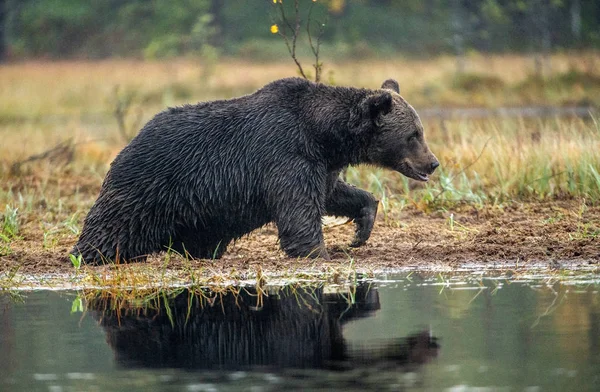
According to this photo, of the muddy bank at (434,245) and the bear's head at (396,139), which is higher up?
the bear's head at (396,139)

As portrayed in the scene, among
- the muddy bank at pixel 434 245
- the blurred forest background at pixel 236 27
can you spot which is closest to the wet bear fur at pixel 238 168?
the muddy bank at pixel 434 245

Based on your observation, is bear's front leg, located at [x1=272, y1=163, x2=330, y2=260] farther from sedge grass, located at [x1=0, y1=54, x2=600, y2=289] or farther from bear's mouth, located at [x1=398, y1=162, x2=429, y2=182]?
bear's mouth, located at [x1=398, y1=162, x2=429, y2=182]

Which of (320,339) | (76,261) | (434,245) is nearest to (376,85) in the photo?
(434,245)

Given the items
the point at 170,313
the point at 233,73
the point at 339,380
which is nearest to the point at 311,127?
the point at 170,313

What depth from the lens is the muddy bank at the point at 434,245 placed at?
317 inches

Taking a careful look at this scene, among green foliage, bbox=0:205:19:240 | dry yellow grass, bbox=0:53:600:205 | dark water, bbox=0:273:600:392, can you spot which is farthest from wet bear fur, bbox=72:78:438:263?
dry yellow grass, bbox=0:53:600:205

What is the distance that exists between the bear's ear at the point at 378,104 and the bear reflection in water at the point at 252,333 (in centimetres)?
155

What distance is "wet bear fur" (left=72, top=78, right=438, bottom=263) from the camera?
8.08 m

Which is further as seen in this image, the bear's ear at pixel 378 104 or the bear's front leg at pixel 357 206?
the bear's front leg at pixel 357 206

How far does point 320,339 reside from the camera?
573cm

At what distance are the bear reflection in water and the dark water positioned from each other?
1 centimetres

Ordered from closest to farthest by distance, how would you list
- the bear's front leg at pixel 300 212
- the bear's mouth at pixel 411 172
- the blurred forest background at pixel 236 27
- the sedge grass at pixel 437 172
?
the bear's front leg at pixel 300 212 < the bear's mouth at pixel 411 172 < the sedge grass at pixel 437 172 < the blurred forest background at pixel 236 27

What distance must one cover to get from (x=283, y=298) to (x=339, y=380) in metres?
2.17

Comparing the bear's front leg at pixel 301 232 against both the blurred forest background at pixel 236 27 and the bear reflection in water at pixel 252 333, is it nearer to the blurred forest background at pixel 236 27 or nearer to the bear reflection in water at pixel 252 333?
the bear reflection in water at pixel 252 333
